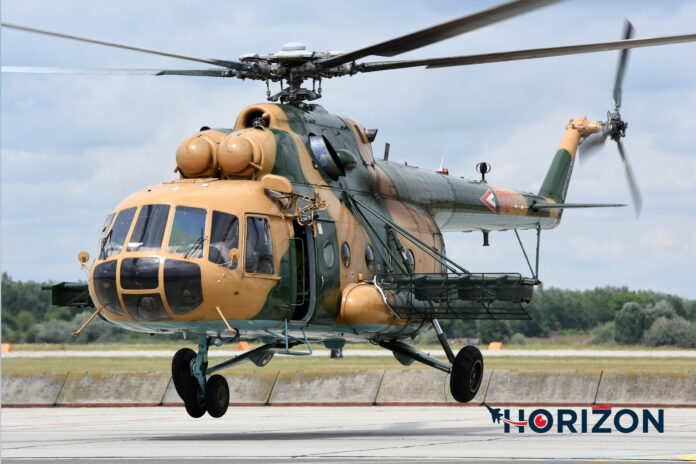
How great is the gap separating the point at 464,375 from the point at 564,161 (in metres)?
10.2

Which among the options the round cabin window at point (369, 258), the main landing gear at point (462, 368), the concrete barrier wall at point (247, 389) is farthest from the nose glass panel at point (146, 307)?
the concrete barrier wall at point (247, 389)

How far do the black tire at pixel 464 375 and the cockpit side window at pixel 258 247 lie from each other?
4.41 metres

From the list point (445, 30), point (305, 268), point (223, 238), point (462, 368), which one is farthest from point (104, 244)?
point (462, 368)

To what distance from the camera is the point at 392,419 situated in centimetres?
2083

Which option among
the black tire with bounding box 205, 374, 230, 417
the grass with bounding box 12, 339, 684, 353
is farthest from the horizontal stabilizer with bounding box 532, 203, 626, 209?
the grass with bounding box 12, 339, 684, 353

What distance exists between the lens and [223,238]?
580 inches

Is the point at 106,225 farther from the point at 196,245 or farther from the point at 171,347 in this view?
the point at 171,347

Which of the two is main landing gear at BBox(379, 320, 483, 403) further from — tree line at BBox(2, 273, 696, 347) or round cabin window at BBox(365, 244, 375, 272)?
tree line at BBox(2, 273, 696, 347)

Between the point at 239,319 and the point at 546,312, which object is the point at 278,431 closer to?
the point at 239,319

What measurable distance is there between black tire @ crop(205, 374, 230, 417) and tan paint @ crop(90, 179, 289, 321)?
1451 mm

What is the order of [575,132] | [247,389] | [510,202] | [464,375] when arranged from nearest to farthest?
[464,375], [510,202], [247,389], [575,132]

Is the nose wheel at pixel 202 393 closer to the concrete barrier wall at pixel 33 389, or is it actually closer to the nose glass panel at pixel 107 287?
the nose glass panel at pixel 107 287

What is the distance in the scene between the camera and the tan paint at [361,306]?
16422 mm

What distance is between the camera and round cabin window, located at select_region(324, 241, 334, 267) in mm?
16203
